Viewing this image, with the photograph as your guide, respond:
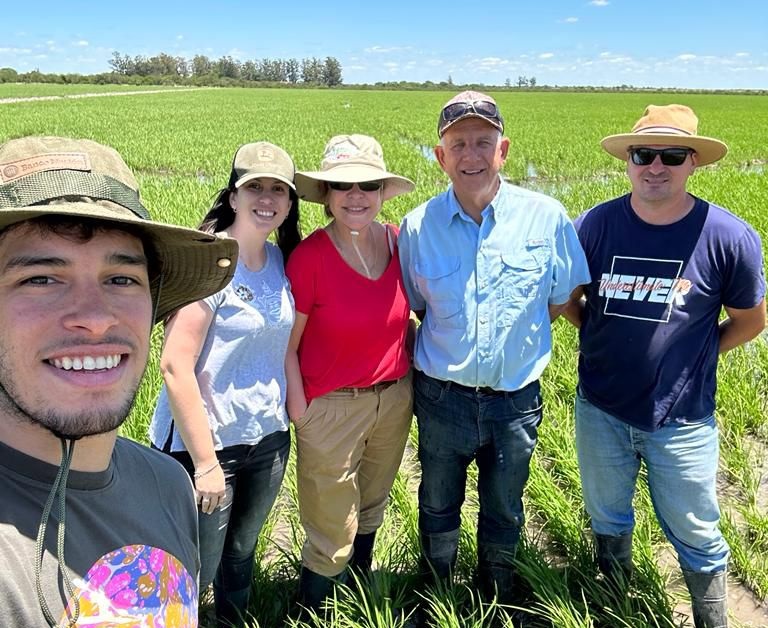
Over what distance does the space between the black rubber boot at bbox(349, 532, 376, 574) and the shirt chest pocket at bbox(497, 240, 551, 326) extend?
A: 1032 mm

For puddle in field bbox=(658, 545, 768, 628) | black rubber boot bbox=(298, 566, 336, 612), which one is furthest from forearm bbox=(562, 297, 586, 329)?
black rubber boot bbox=(298, 566, 336, 612)

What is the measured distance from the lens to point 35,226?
89 centimetres

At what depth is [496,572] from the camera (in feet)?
7.32

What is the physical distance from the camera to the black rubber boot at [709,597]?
196 cm

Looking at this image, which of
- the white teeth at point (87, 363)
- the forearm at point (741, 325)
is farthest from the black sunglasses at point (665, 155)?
the white teeth at point (87, 363)

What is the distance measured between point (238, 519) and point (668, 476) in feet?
4.77

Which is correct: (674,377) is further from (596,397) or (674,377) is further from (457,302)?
(457,302)

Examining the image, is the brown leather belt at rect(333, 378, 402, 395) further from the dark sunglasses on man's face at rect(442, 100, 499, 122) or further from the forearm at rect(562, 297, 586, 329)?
the dark sunglasses on man's face at rect(442, 100, 499, 122)

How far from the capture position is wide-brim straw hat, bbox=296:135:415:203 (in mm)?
1942

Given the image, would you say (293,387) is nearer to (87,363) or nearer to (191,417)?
(191,417)

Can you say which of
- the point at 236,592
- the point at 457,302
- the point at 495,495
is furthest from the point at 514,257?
the point at 236,592

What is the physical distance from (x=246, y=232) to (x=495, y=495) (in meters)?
1.29

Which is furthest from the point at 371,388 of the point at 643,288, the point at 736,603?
the point at 736,603

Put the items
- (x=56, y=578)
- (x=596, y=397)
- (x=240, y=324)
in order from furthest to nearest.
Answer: (x=596, y=397)
(x=240, y=324)
(x=56, y=578)
